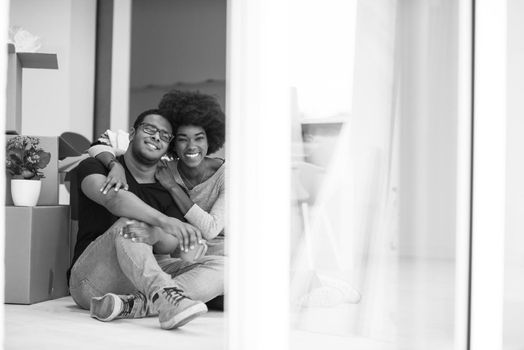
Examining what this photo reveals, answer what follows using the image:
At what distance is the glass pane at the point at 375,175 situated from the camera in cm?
152

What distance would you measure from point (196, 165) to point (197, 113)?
0.70 feet

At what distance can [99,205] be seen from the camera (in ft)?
9.75

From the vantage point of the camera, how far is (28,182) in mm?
3105

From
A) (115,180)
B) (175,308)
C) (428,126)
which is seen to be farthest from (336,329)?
(115,180)

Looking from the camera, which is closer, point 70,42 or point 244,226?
point 244,226

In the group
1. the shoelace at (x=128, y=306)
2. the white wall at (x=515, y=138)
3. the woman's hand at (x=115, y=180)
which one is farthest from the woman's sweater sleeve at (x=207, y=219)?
the white wall at (x=515, y=138)

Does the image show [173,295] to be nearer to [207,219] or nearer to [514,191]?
[207,219]

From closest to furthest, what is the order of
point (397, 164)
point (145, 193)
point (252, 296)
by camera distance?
point (252, 296)
point (397, 164)
point (145, 193)

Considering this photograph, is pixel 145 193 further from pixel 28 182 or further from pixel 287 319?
pixel 287 319

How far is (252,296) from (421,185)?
21.4 inches

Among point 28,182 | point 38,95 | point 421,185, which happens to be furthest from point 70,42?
point 421,185

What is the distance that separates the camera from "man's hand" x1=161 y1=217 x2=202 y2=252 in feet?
9.01

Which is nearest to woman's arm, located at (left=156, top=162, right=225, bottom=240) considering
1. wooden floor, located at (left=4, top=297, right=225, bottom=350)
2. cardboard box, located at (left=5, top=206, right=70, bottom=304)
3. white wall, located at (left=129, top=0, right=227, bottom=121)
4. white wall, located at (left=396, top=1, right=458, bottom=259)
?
wooden floor, located at (left=4, top=297, right=225, bottom=350)

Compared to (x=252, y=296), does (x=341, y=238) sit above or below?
above
